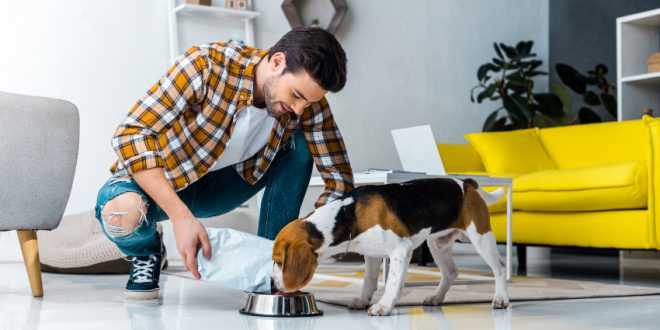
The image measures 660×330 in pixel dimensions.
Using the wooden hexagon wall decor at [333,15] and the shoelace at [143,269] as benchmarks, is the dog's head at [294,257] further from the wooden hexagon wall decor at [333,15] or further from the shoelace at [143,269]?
the wooden hexagon wall decor at [333,15]

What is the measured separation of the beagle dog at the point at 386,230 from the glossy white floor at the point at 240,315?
0.10 m

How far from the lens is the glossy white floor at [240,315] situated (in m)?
1.85

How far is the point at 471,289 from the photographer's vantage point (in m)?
2.84

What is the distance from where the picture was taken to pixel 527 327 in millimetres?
1838

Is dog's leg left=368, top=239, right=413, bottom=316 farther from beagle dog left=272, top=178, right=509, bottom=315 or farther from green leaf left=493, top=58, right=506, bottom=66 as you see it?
green leaf left=493, top=58, right=506, bottom=66

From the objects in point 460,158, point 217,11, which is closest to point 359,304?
point 460,158

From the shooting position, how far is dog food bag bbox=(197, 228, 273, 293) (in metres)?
1.95

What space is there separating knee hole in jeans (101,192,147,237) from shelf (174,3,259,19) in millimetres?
2934

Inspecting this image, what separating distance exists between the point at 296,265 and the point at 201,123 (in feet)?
1.55

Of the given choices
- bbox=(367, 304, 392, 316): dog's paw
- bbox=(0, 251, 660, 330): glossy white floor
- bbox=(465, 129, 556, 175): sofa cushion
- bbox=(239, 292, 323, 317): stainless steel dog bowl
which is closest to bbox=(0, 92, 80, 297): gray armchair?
bbox=(0, 251, 660, 330): glossy white floor

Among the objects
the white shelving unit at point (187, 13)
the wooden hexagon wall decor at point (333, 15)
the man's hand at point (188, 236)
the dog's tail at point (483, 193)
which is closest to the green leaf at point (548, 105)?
the wooden hexagon wall decor at point (333, 15)

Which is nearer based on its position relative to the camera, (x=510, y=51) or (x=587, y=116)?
(x=587, y=116)

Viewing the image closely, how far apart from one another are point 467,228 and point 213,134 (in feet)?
2.47

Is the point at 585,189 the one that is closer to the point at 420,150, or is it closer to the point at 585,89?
the point at 420,150
